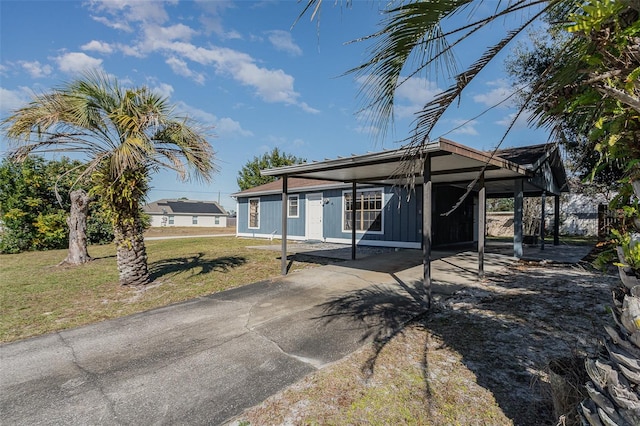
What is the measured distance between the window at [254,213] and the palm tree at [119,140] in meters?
11.1

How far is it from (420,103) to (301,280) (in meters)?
5.61

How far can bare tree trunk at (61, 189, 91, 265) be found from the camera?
10070 mm

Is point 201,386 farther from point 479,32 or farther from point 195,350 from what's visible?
point 479,32

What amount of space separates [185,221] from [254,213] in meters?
34.0

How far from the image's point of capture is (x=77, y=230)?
1009cm

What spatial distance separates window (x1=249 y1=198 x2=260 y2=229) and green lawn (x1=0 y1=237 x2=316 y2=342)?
7.30 m

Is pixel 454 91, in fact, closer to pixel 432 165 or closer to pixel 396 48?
pixel 396 48

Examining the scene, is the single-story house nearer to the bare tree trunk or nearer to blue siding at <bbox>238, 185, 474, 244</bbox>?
blue siding at <bbox>238, 185, 474, 244</bbox>

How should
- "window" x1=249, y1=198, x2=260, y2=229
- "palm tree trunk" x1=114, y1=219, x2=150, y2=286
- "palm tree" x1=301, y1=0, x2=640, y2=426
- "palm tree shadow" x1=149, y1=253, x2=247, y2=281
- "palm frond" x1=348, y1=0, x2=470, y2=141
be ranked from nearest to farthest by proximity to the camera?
1. "palm tree" x1=301, y1=0, x2=640, y2=426
2. "palm frond" x1=348, y1=0, x2=470, y2=141
3. "palm tree trunk" x1=114, y1=219, x2=150, y2=286
4. "palm tree shadow" x1=149, y1=253, x2=247, y2=281
5. "window" x1=249, y1=198, x2=260, y2=229

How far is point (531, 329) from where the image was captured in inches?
157

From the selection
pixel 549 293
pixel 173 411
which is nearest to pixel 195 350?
pixel 173 411

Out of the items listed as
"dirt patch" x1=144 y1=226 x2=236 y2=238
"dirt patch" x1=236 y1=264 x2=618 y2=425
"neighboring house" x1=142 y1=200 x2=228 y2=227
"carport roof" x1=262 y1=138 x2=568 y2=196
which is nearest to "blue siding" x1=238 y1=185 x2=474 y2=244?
"carport roof" x1=262 y1=138 x2=568 y2=196

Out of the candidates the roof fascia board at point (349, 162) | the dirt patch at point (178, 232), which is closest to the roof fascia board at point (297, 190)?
the roof fascia board at point (349, 162)

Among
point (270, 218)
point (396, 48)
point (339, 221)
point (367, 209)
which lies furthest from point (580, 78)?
point (270, 218)
